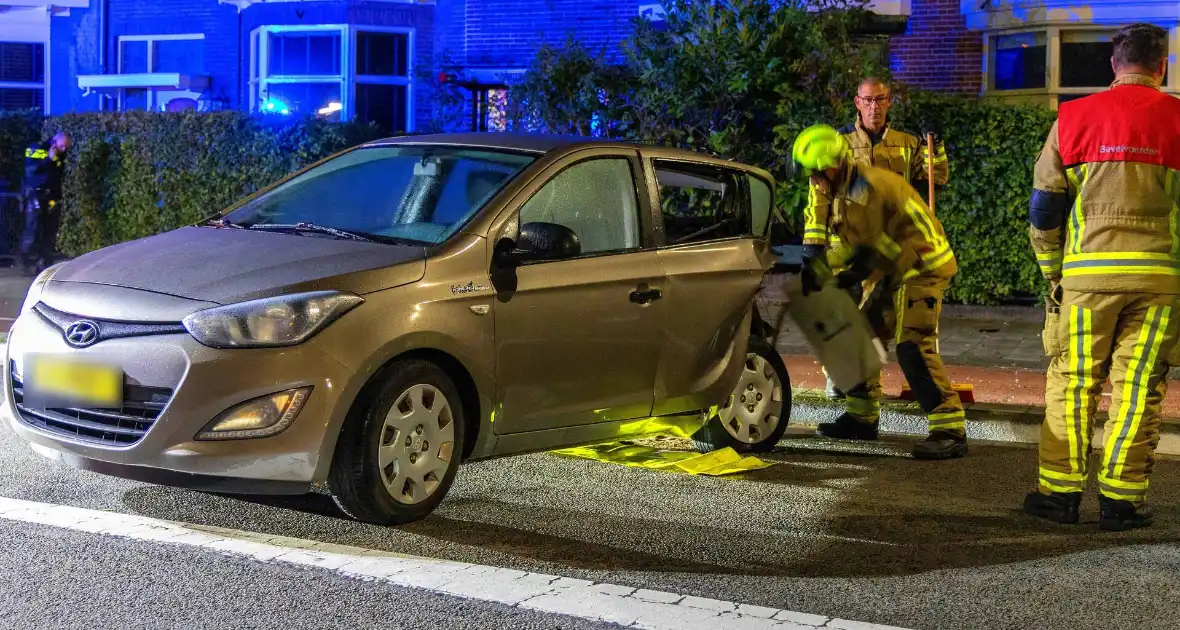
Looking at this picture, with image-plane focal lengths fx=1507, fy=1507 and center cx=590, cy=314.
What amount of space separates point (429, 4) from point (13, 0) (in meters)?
7.11

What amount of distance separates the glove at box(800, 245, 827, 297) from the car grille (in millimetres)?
3721

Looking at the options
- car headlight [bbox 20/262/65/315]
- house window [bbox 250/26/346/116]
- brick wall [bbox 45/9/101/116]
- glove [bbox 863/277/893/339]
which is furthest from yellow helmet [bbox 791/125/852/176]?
brick wall [bbox 45/9/101/116]

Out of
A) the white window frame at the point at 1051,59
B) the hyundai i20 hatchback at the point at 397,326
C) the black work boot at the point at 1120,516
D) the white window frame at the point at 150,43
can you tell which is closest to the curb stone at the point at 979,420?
the hyundai i20 hatchback at the point at 397,326

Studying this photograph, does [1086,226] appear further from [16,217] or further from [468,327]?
[16,217]

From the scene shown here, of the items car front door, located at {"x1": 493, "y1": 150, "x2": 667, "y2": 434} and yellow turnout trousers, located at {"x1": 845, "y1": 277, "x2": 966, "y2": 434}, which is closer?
car front door, located at {"x1": 493, "y1": 150, "x2": 667, "y2": 434}

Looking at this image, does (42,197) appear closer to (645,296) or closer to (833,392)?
(833,392)

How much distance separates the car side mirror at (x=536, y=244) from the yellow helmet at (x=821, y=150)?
206 cm

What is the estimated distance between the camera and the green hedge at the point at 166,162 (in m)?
16.2

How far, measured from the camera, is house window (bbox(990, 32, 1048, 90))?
57.8 feet

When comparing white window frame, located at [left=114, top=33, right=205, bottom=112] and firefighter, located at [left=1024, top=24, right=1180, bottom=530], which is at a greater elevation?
white window frame, located at [left=114, top=33, right=205, bottom=112]

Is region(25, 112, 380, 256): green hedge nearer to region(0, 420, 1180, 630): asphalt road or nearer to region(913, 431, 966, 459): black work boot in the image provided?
region(0, 420, 1180, 630): asphalt road

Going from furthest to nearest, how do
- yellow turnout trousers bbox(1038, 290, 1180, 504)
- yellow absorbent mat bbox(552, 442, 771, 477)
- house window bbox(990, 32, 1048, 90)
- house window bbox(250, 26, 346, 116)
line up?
house window bbox(250, 26, 346, 116), house window bbox(990, 32, 1048, 90), yellow absorbent mat bbox(552, 442, 771, 477), yellow turnout trousers bbox(1038, 290, 1180, 504)

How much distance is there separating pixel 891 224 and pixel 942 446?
1.14 meters

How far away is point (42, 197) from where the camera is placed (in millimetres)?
17125
